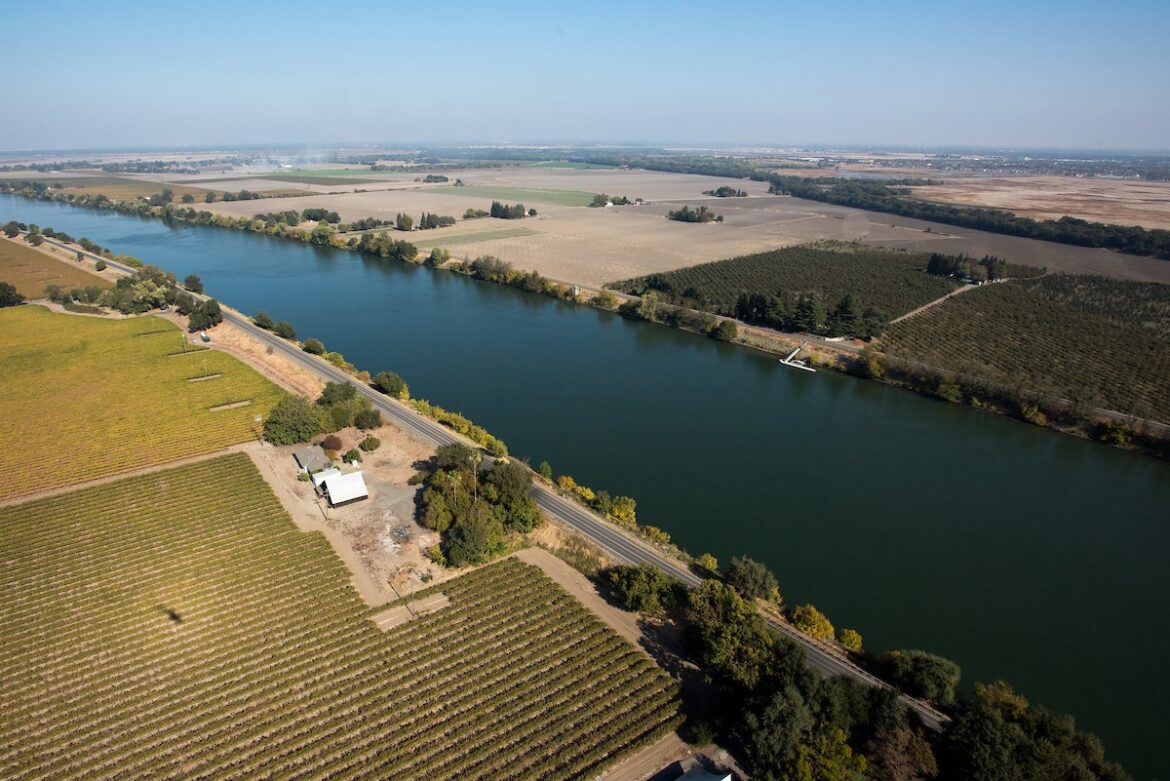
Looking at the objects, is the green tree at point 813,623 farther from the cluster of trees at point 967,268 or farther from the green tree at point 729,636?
the cluster of trees at point 967,268

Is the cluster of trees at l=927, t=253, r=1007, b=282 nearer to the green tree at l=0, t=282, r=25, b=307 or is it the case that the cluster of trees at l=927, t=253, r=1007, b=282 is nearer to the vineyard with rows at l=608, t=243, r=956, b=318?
the vineyard with rows at l=608, t=243, r=956, b=318

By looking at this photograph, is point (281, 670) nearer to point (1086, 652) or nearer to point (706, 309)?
point (1086, 652)

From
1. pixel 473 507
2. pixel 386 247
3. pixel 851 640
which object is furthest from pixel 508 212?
pixel 851 640

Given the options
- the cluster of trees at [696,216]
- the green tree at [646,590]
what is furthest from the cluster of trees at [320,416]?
the cluster of trees at [696,216]

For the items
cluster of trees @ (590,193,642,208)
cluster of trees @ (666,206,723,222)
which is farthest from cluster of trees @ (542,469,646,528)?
cluster of trees @ (590,193,642,208)

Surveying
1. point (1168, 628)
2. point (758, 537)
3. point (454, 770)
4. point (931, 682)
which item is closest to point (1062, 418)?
point (1168, 628)

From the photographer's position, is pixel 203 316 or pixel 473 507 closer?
pixel 473 507

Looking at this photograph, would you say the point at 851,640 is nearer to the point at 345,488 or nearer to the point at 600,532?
the point at 600,532
